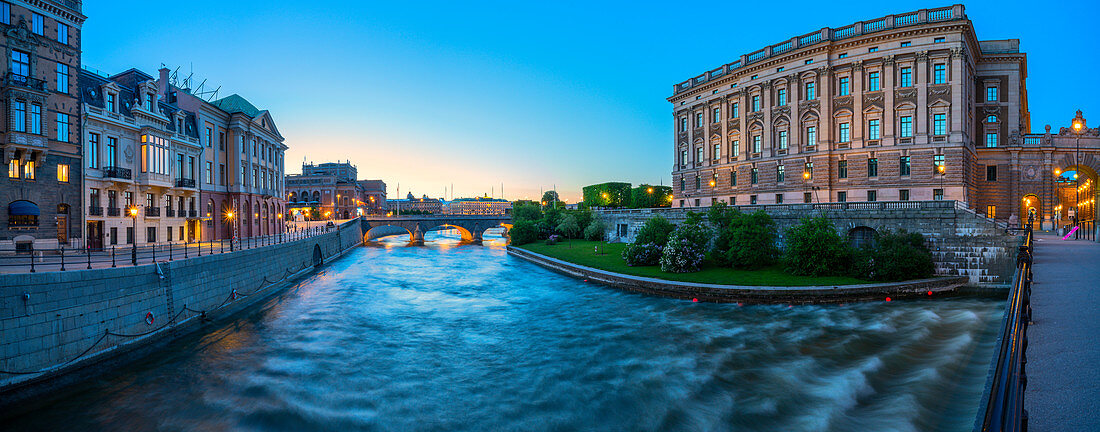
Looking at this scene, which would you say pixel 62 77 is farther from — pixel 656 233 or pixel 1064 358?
pixel 1064 358

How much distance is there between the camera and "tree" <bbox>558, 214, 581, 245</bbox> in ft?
194

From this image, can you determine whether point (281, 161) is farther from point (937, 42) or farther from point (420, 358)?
point (937, 42)

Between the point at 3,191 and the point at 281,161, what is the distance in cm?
3488

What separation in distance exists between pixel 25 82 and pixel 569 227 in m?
46.0

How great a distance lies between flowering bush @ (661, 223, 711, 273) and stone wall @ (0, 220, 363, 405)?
24.8m

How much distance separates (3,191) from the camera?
927 inches

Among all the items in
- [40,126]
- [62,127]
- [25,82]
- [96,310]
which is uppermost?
[25,82]

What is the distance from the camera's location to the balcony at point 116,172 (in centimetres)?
2883

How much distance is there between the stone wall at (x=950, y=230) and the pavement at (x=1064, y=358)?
18.7 metres

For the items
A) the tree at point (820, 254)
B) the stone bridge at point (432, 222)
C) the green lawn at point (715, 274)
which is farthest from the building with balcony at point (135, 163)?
the stone bridge at point (432, 222)

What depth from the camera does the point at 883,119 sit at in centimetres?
4184

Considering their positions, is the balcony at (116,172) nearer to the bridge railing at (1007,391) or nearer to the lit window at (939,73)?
the bridge railing at (1007,391)

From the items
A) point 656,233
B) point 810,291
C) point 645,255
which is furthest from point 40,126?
point 810,291

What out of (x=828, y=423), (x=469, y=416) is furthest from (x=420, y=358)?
(x=828, y=423)
